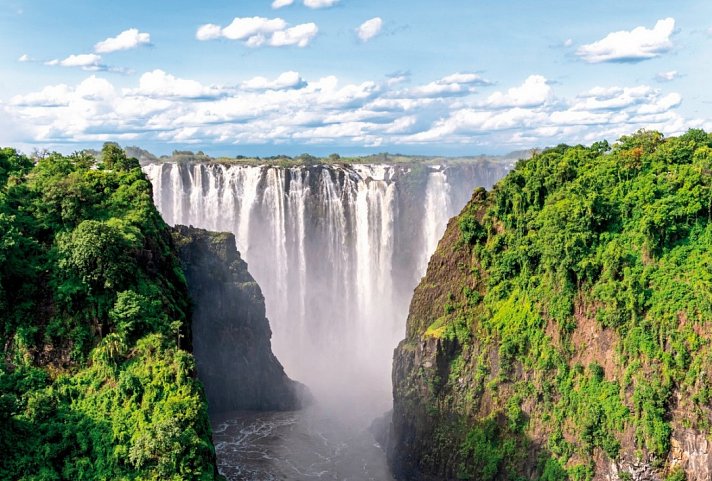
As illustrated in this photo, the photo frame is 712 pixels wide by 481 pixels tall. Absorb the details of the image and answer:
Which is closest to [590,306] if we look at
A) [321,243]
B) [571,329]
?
[571,329]

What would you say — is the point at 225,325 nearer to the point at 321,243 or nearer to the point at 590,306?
the point at 321,243

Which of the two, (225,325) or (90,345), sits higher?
(90,345)

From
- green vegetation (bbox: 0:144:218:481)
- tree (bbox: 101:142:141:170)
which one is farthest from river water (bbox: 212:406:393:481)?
tree (bbox: 101:142:141:170)

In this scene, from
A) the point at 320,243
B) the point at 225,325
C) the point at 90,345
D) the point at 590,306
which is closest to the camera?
the point at 90,345

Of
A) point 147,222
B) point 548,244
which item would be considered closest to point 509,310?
point 548,244

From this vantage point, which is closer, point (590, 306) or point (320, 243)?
point (590, 306)
